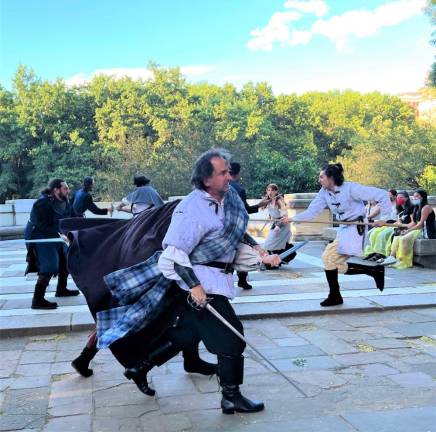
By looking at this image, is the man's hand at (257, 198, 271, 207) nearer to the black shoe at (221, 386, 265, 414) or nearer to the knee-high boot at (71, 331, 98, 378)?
the knee-high boot at (71, 331, 98, 378)

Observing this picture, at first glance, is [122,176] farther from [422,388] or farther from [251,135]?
[422,388]

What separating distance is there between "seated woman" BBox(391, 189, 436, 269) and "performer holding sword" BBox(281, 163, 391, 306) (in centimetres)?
363

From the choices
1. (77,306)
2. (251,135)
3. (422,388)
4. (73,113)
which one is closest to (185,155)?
(251,135)

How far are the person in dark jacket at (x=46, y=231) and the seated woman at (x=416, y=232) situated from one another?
6.04 m

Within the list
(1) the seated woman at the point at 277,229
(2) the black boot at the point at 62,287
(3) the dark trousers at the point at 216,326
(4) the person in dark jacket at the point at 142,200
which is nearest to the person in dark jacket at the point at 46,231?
(2) the black boot at the point at 62,287

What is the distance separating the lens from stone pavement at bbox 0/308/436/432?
11.3ft

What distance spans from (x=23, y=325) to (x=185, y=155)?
21927 millimetres

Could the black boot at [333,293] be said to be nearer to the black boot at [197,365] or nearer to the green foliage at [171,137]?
the black boot at [197,365]

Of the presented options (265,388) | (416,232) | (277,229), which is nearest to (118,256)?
(265,388)

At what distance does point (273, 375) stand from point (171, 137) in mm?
27747

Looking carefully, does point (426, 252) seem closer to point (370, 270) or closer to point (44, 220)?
point (370, 270)

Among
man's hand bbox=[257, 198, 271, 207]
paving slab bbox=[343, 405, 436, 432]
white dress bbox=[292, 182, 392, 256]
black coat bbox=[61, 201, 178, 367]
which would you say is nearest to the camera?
paving slab bbox=[343, 405, 436, 432]

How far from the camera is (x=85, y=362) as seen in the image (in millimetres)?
4355

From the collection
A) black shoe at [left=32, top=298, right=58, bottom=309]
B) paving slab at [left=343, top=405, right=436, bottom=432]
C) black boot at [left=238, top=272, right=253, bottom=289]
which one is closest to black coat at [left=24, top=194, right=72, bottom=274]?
black shoe at [left=32, top=298, right=58, bottom=309]
